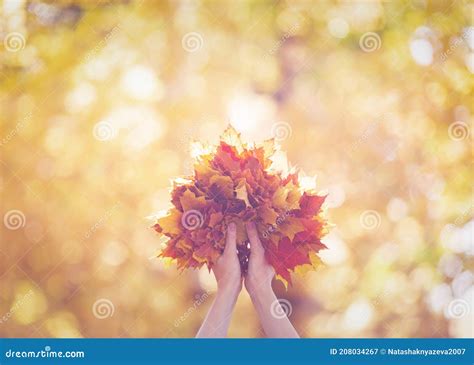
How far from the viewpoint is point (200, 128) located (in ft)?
10.4

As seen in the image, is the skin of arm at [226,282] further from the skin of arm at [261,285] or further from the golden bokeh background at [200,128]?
the golden bokeh background at [200,128]

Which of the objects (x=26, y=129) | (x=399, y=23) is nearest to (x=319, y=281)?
(x=399, y=23)

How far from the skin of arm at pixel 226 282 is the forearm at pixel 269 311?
8 centimetres

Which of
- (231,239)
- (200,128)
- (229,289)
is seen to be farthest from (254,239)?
(200,128)

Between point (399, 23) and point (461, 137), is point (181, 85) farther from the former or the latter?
point (461, 137)

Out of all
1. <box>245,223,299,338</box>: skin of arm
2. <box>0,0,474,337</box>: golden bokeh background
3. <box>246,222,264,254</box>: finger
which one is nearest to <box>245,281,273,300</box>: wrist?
<box>245,223,299,338</box>: skin of arm

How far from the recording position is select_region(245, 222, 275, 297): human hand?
188 cm

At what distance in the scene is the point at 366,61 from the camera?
3559 mm

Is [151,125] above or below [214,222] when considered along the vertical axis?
below

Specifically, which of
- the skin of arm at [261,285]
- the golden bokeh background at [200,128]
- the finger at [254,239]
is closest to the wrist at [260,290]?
the skin of arm at [261,285]

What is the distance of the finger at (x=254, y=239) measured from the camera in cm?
186

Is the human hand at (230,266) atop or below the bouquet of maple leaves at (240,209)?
below

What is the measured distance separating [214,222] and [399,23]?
2.33 meters

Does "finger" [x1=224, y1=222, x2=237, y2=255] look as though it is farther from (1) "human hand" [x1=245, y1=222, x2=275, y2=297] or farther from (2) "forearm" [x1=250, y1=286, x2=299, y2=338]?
(2) "forearm" [x1=250, y1=286, x2=299, y2=338]
